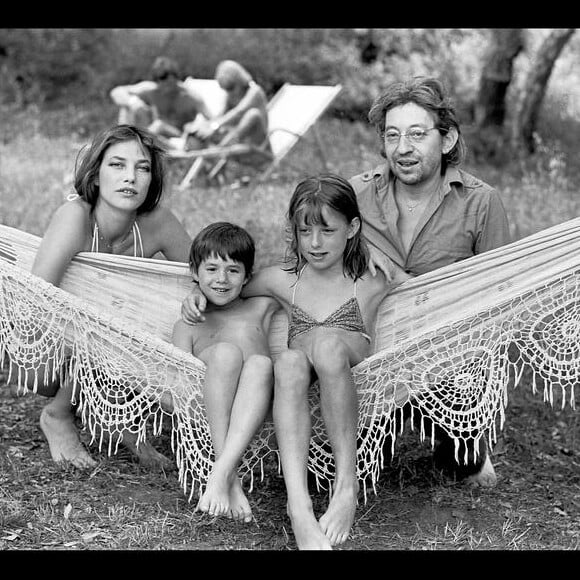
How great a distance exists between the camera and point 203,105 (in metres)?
7.62

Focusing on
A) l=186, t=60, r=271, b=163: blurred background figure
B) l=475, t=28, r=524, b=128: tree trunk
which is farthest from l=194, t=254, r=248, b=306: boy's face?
l=475, t=28, r=524, b=128: tree trunk

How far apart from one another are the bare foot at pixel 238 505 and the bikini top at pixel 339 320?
457mm

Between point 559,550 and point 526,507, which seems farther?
point 526,507

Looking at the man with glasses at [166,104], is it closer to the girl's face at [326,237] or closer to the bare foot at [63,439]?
the bare foot at [63,439]

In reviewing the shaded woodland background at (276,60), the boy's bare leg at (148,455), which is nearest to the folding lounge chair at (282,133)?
the shaded woodland background at (276,60)

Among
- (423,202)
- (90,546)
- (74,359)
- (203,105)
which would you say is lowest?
(90,546)

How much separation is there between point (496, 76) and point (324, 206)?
5082mm

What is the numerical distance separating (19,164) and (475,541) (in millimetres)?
5120

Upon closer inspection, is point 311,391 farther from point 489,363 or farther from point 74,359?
point 74,359

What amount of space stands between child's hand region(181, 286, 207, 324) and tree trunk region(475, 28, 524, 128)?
16.4 ft

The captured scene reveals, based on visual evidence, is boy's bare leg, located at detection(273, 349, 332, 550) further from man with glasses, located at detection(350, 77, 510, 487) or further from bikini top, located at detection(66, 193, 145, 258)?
bikini top, located at detection(66, 193, 145, 258)
